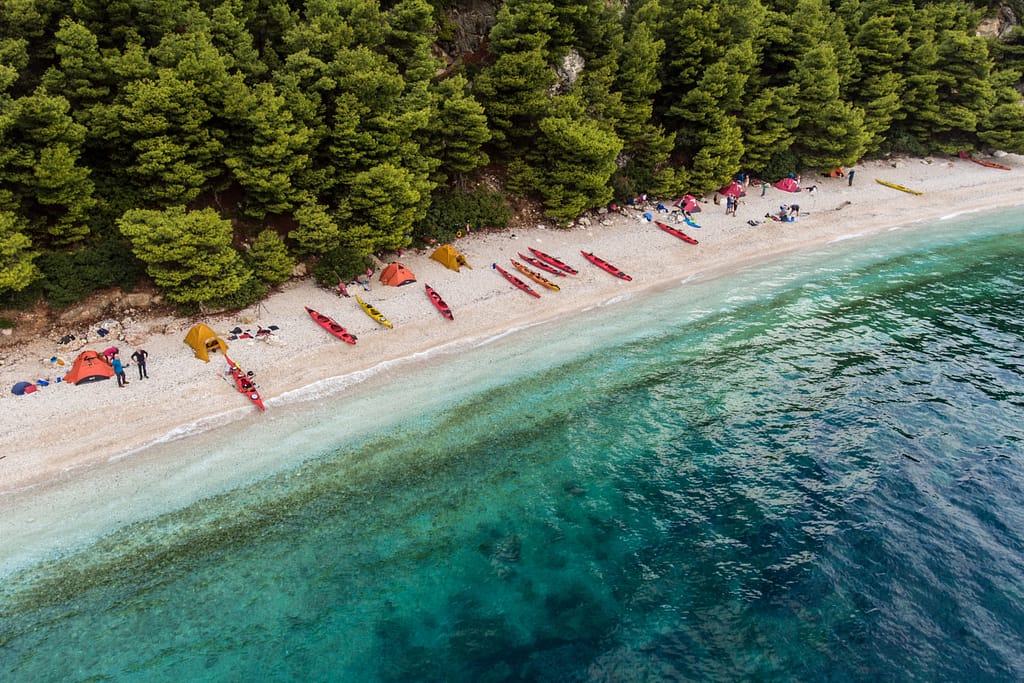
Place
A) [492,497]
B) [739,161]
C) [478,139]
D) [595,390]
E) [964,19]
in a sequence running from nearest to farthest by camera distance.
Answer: [492,497]
[595,390]
[478,139]
[739,161]
[964,19]

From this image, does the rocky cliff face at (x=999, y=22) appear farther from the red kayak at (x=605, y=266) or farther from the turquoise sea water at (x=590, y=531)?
the red kayak at (x=605, y=266)

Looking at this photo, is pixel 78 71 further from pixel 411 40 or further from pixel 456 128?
pixel 456 128

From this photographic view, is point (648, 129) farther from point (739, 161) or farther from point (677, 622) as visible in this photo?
point (677, 622)

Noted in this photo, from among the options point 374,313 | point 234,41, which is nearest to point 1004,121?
point 374,313

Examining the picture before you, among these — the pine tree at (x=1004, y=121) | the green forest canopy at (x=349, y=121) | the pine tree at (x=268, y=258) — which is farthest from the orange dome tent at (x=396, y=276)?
the pine tree at (x=1004, y=121)

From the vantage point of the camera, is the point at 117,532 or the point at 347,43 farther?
the point at 347,43

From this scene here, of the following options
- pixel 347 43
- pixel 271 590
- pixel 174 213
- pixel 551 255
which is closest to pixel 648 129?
pixel 551 255

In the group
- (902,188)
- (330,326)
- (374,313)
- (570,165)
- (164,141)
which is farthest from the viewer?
(902,188)
